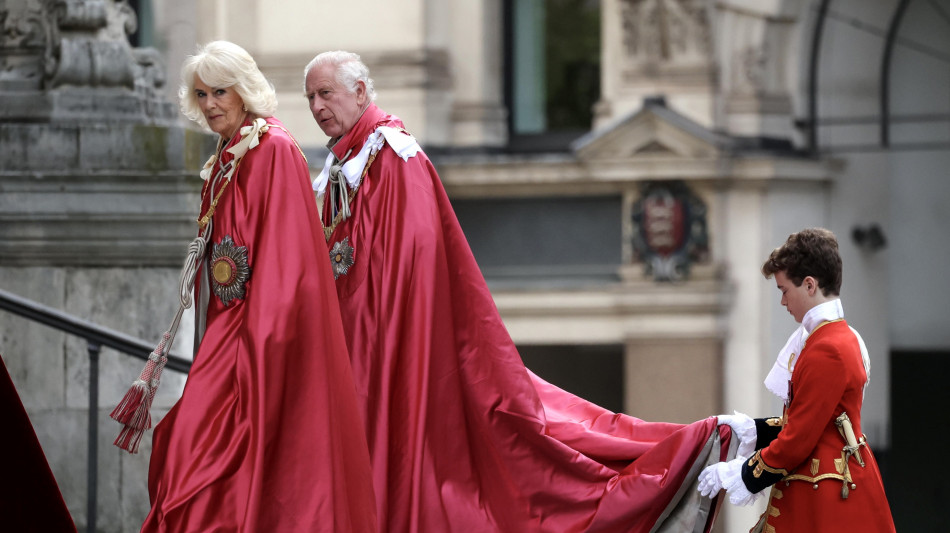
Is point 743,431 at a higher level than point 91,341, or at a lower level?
lower

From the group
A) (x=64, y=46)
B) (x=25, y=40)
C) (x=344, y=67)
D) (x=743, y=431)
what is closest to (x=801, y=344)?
(x=743, y=431)

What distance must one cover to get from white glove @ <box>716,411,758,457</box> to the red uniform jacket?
15.9 inches

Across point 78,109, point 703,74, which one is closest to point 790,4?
point 703,74

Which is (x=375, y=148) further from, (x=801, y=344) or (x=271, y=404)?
(x=801, y=344)

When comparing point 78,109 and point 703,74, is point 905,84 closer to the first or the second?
point 703,74

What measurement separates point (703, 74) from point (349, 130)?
8.20m

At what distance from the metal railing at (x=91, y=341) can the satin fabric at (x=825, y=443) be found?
2.69 m

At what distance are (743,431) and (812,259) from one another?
0.78m

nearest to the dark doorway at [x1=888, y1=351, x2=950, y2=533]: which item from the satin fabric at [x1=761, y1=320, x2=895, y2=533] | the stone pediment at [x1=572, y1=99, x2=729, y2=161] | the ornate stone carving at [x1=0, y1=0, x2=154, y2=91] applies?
the stone pediment at [x1=572, y1=99, x2=729, y2=161]

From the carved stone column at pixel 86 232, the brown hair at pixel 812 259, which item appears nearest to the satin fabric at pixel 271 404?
the brown hair at pixel 812 259

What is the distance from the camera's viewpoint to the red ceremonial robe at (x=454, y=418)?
20.3 ft

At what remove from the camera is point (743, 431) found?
6.00 metres

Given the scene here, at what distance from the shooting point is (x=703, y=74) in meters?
14.4

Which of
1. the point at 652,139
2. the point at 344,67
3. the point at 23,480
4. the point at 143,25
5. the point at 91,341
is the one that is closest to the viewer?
the point at 23,480
